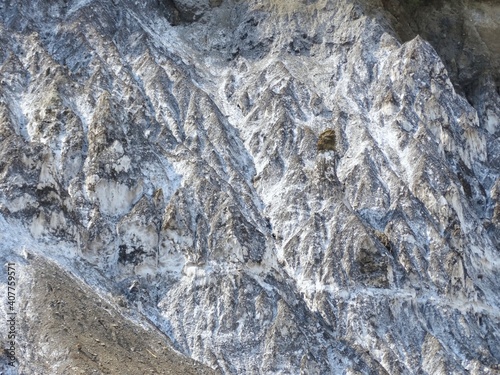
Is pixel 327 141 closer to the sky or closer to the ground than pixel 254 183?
closer to the sky

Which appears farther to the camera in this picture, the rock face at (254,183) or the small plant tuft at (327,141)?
the small plant tuft at (327,141)

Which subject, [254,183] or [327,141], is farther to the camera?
[254,183]

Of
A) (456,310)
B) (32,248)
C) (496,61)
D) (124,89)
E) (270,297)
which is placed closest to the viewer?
(32,248)

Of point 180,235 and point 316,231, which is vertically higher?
point 180,235

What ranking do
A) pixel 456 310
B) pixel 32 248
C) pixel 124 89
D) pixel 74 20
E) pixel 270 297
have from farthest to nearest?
1. pixel 74 20
2. pixel 124 89
3. pixel 456 310
4. pixel 270 297
5. pixel 32 248

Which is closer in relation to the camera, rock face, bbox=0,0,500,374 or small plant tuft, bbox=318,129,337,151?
rock face, bbox=0,0,500,374

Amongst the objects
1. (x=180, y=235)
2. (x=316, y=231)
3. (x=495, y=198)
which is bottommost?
(x=495, y=198)

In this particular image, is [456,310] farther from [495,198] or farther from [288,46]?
[288,46]

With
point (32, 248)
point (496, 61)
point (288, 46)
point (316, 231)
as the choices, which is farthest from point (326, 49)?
point (32, 248)
